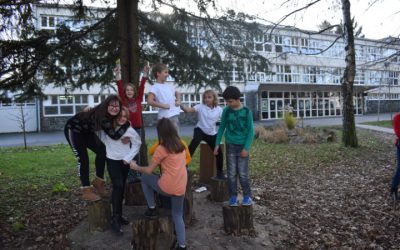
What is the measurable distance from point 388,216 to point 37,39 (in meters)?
6.92

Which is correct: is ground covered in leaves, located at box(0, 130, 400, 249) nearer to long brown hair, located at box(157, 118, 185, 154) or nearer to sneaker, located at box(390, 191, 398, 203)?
sneaker, located at box(390, 191, 398, 203)

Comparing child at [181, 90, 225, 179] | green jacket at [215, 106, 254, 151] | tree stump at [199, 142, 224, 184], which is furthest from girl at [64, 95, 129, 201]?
tree stump at [199, 142, 224, 184]

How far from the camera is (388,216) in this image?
6230mm

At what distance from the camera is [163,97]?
5.60 meters

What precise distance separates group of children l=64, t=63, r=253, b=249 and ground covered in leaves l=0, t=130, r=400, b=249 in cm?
64

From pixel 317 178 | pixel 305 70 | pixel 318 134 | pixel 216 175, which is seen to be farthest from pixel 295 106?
pixel 216 175

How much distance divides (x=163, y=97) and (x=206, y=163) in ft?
6.39

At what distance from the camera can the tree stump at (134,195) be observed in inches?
231

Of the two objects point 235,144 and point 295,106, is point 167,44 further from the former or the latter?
point 295,106

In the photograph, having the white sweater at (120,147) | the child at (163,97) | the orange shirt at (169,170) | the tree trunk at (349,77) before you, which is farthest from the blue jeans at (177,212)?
the tree trunk at (349,77)

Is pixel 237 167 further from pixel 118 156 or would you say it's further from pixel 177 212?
pixel 118 156

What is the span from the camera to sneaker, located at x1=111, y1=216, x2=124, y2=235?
4.87 metres

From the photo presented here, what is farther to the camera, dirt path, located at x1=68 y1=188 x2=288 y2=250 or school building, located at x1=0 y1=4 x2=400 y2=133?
school building, located at x1=0 y1=4 x2=400 y2=133

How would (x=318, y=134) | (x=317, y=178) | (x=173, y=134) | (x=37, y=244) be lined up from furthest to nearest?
(x=318, y=134)
(x=317, y=178)
(x=37, y=244)
(x=173, y=134)
